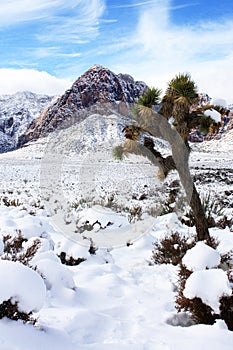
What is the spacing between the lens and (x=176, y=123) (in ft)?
21.8

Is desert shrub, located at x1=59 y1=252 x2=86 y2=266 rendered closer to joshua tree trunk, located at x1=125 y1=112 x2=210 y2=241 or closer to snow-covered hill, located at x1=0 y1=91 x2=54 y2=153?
joshua tree trunk, located at x1=125 y1=112 x2=210 y2=241

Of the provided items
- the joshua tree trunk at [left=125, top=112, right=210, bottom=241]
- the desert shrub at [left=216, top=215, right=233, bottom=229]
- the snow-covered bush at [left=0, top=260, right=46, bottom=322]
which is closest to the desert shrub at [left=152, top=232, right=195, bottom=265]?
the joshua tree trunk at [left=125, top=112, right=210, bottom=241]

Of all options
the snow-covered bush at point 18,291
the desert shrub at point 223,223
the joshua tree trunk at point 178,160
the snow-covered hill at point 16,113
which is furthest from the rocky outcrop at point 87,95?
the snow-covered bush at point 18,291

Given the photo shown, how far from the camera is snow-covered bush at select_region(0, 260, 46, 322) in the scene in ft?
9.20

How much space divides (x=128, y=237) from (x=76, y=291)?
148 inches

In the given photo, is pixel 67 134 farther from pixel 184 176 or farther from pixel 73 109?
pixel 73 109

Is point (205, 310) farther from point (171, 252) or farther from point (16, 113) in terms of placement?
point (16, 113)

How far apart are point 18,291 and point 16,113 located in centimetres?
16486

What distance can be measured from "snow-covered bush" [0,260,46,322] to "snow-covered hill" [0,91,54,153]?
416ft

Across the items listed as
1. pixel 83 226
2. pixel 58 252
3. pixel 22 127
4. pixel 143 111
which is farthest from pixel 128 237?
pixel 22 127

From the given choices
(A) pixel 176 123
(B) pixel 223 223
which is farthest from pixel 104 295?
(B) pixel 223 223

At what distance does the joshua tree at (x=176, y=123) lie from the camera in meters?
6.20

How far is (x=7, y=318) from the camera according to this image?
2.92 meters

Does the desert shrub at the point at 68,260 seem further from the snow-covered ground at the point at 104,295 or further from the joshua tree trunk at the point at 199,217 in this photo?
the joshua tree trunk at the point at 199,217
